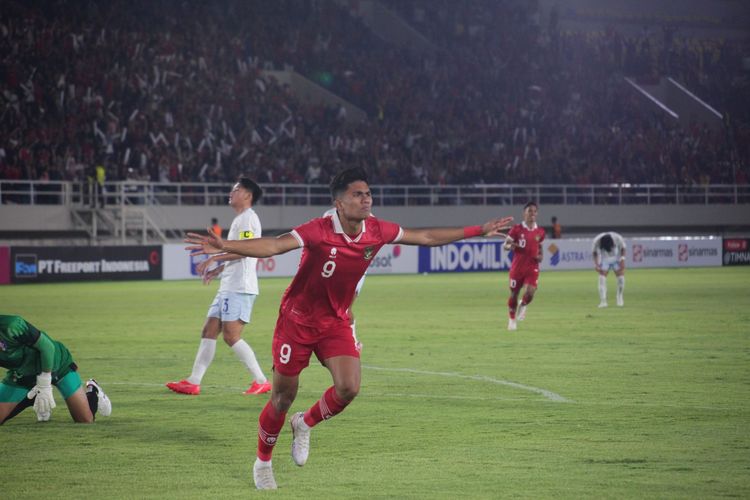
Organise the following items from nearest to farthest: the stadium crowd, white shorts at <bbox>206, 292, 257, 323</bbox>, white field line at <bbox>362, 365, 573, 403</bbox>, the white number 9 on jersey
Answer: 1. the white number 9 on jersey
2. white field line at <bbox>362, 365, 573, 403</bbox>
3. white shorts at <bbox>206, 292, 257, 323</bbox>
4. the stadium crowd

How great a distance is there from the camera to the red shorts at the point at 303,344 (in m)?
8.20

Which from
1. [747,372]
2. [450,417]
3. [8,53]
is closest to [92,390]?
[450,417]

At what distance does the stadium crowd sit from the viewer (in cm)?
3991

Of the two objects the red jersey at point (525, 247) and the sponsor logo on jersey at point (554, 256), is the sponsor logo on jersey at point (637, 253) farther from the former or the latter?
the red jersey at point (525, 247)

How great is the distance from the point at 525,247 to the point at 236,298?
10.8 meters

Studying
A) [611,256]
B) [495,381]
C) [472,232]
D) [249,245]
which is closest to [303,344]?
[249,245]

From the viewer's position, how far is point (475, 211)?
4731 centimetres

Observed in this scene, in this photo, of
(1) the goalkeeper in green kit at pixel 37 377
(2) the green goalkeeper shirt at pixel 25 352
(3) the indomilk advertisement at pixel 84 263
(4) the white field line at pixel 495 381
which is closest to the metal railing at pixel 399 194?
(3) the indomilk advertisement at pixel 84 263

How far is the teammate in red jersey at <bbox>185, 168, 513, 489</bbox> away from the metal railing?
28.7 meters

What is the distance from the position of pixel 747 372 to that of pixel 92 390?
333 inches

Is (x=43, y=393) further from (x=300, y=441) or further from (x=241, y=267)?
(x=241, y=267)

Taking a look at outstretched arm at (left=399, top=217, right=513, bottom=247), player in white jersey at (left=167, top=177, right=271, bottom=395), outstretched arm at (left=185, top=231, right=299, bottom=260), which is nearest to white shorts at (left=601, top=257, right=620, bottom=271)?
player in white jersey at (left=167, top=177, right=271, bottom=395)

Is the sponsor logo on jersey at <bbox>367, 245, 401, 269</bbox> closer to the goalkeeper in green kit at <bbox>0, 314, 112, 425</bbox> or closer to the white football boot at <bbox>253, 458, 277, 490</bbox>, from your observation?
the goalkeeper in green kit at <bbox>0, 314, 112, 425</bbox>

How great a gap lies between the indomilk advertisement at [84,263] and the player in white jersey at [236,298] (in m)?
25.7
